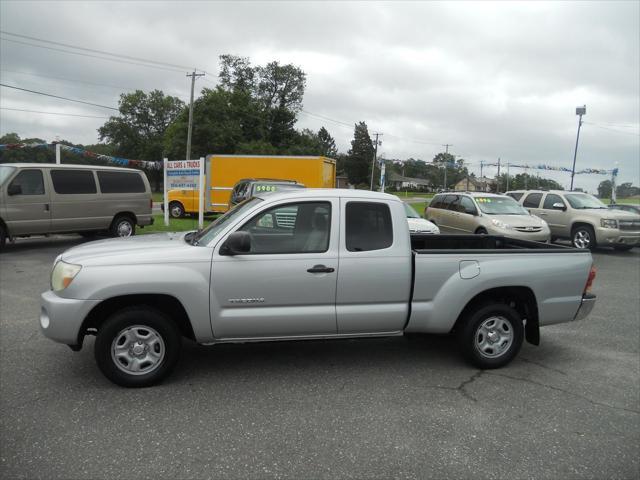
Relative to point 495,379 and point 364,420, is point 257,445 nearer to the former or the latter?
point 364,420

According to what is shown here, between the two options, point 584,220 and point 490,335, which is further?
point 584,220

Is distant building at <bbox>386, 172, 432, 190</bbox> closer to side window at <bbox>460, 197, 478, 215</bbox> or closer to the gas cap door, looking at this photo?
side window at <bbox>460, 197, 478, 215</bbox>

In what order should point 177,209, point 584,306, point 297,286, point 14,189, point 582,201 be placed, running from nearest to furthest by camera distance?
1. point 297,286
2. point 584,306
3. point 14,189
4. point 582,201
5. point 177,209

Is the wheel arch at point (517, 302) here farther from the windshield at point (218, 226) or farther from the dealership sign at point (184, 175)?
the dealership sign at point (184, 175)

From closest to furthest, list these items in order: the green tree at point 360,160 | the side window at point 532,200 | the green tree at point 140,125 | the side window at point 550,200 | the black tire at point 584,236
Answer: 1. the black tire at point 584,236
2. the side window at point 550,200
3. the side window at point 532,200
4. the green tree at point 140,125
5. the green tree at point 360,160

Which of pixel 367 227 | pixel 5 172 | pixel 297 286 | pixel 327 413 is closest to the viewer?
pixel 327 413

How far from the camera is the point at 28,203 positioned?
10945 millimetres

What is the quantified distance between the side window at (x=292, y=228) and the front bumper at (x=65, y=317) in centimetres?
142

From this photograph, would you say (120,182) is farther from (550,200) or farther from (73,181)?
(550,200)

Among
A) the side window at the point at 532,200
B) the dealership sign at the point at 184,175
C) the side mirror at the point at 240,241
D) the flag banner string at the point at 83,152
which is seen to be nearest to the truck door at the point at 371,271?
the side mirror at the point at 240,241

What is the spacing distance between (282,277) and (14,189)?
9.36 metres

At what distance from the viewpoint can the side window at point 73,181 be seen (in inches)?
449

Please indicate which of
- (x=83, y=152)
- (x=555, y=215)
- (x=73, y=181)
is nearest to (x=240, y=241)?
(x=73, y=181)

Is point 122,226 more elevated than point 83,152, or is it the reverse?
point 83,152
